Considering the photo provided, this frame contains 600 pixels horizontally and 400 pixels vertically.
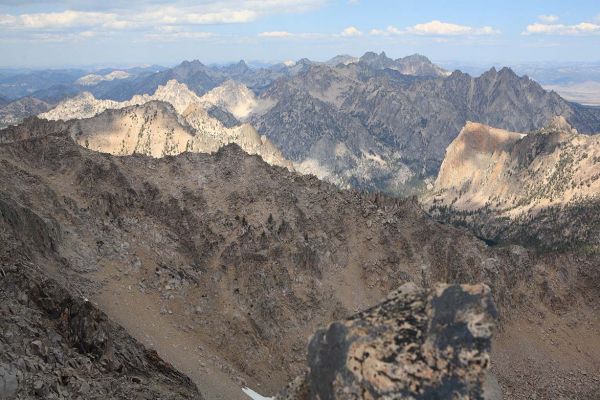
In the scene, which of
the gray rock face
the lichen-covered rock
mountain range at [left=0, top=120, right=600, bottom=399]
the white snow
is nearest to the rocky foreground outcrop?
the gray rock face

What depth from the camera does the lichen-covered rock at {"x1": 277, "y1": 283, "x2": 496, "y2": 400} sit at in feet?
64.8

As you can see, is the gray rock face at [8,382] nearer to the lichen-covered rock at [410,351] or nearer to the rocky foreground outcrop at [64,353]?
the rocky foreground outcrop at [64,353]

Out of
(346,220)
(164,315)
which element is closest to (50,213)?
(164,315)

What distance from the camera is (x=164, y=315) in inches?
2323

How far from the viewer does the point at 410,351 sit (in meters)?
20.4

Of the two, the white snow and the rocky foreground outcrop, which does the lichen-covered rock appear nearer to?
the rocky foreground outcrop

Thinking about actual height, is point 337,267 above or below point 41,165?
below

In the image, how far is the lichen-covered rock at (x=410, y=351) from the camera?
1975 centimetres

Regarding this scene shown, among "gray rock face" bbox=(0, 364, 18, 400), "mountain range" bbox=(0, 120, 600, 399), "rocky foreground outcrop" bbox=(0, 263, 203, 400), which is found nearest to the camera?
"gray rock face" bbox=(0, 364, 18, 400)

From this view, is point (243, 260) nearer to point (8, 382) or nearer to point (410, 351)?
point (8, 382)

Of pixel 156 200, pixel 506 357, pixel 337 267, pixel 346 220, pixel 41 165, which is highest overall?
pixel 41 165

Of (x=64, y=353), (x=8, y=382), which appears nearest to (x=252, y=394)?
(x=64, y=353)

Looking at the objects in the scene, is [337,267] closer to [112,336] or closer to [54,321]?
[112,336]

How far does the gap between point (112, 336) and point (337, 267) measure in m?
48.6
